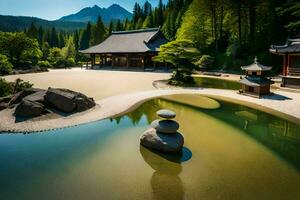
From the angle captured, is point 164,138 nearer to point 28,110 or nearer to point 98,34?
point 28,110

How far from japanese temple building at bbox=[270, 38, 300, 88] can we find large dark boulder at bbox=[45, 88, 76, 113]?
17370mm

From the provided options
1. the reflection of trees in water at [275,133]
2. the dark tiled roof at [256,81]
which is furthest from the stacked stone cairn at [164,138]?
the dark tiled roof at [256,81]

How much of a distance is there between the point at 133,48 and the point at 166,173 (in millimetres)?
30695

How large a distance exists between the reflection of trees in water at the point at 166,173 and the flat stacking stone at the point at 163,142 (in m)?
0.17

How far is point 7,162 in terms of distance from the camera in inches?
291

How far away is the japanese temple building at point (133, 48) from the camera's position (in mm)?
35250

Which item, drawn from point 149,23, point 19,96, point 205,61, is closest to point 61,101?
point 19,96

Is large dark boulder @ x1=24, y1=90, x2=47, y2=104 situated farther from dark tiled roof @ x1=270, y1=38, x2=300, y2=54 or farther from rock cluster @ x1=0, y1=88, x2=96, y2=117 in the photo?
dark tiled roof @ x1=270, y1=38, x2=300, y2=54

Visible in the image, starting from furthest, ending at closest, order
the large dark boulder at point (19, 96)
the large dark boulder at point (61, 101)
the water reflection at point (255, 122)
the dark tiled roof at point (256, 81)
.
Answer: the dark tiled roof at point (256, 81) → the large dark boulder at point (19, 96) → the large dark boulder at point (61, 101) → the water reflection at point (255, 122)

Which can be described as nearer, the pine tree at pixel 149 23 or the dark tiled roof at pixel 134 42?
the dark tiled roof at pixel 134 42

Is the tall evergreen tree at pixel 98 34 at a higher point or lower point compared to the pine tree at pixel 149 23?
lower

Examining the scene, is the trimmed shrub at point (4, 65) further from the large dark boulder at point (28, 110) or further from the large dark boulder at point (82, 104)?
the large dark boulder at point (82, 104)

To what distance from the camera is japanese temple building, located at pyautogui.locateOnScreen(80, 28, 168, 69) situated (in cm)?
3525

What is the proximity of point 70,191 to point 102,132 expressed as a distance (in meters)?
4.33
